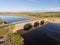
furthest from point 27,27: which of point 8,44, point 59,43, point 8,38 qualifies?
point 8,44

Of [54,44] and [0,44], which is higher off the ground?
[0,44]

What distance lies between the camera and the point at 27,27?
47.9m

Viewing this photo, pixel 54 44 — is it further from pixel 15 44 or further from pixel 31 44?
pixel 15 44

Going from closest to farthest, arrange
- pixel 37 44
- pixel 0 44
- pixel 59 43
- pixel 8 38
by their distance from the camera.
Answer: pixel 0 44
pixel 8 38
pixel 37 44
pixel 59 43

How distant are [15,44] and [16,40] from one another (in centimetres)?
93

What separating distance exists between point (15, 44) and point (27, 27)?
29015 millimetres

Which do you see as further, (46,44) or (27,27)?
(27,27)

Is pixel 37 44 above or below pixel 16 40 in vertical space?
below

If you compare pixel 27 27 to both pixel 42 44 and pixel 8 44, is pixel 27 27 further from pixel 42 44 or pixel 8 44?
pixel 8 44

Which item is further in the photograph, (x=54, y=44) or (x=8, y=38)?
(x=54, y=44)

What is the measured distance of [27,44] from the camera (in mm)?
28391

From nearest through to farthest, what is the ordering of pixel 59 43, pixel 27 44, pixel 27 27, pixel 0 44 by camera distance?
pixel 0 44
pixel 27 44
pixel 59 43
pixel 27 27

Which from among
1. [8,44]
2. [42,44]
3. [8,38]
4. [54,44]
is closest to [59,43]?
[54,44]

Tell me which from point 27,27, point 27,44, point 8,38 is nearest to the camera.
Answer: point 8,38
